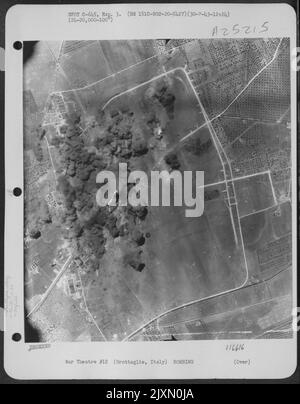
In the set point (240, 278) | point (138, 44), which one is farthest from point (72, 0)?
point (240, 278)

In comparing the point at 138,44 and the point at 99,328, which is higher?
the point at 138,44

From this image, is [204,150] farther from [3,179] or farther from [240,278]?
[3,179]

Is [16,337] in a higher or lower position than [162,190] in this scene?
lower

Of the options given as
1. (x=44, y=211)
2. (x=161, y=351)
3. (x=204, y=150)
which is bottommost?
(x=161, y=351)

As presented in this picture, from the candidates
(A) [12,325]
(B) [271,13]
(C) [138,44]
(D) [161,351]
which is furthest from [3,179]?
(B) [271,13]

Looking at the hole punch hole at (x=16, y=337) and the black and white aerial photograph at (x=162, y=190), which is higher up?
the black and white aerial photograph at (x=162, y=190)

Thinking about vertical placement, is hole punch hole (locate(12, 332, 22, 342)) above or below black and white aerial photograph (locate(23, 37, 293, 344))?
below

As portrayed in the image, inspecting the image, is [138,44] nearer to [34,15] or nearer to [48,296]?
[34,15]
